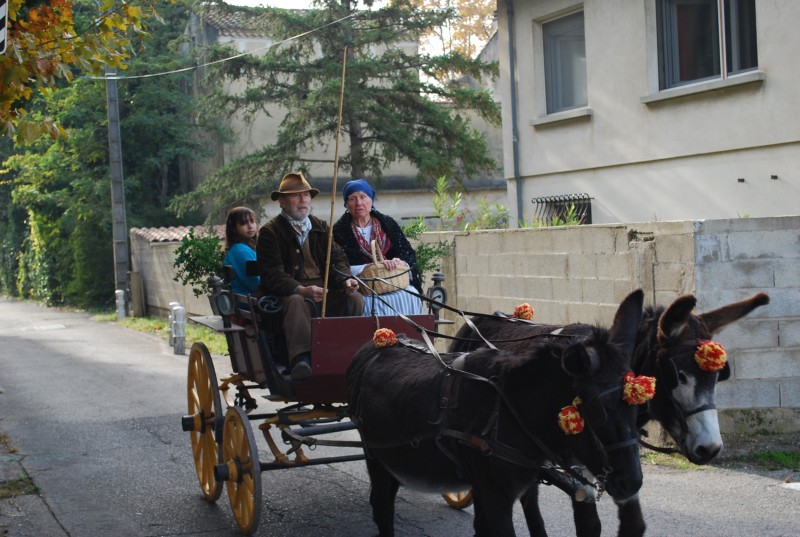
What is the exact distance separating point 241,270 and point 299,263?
692 mm

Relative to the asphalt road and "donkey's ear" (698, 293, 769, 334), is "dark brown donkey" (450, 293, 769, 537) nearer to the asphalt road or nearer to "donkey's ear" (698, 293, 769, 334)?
"donkey's ear" (698, 293, 769, 334)

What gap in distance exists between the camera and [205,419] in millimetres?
7602

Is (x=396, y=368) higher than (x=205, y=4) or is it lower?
lower

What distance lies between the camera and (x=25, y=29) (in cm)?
717

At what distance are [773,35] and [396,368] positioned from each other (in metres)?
8.23

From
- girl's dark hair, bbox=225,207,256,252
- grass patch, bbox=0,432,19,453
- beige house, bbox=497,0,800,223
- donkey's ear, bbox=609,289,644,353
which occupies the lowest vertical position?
grass patch, bbox=0,432,19,453

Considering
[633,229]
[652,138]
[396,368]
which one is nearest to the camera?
[396,368]

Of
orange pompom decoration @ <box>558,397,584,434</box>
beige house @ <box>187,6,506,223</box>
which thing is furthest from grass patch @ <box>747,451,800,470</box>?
beige house @ <box>187,6,506,223</box>

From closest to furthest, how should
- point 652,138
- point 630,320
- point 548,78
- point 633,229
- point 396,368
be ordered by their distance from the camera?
point 630,320 → point 396,368 → point 633,229 → point 652,138 → point 548,78

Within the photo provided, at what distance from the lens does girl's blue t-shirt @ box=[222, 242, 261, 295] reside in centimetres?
778

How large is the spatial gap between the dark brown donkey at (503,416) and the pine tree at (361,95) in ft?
52.3

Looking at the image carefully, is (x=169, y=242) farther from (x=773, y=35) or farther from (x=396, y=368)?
(x=396, y=368)

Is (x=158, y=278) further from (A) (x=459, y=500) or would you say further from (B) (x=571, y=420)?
(B) (x=571, y=420)

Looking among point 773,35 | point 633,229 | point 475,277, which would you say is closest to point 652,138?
point 773,35
